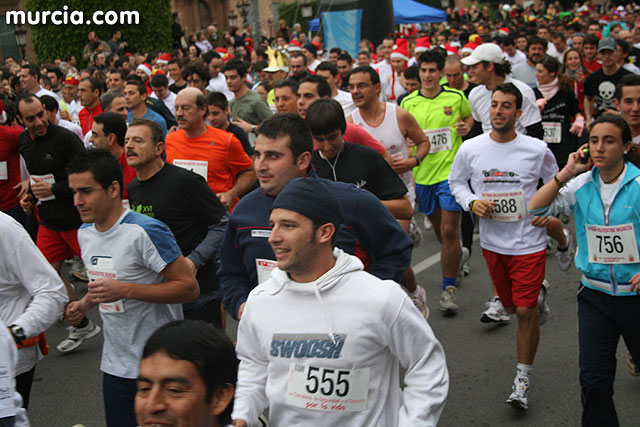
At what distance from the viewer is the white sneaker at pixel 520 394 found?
4.98 m

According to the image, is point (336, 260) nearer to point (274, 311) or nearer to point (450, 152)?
point (274, 311)

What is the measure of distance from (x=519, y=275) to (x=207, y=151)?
270cm

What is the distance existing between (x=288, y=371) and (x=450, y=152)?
535 centimetres

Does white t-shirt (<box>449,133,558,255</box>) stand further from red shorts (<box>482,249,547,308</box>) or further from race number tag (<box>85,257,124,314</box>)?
race number tag (<box>85,257,124,314</box>)

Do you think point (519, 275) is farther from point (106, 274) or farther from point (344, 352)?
point (344, 352)

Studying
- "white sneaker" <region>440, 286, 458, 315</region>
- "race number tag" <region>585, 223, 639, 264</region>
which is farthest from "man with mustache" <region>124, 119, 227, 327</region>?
"white sneaker" <region>440, 286, 458, 315</region>

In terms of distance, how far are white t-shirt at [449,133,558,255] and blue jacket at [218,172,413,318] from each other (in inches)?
70.4

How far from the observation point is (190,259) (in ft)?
15.6

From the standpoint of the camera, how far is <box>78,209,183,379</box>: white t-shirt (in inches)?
158

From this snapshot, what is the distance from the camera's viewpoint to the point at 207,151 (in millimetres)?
6473

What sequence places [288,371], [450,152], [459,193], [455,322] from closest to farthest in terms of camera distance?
[288,371] → [459,193] → [455,322] → [450,152]

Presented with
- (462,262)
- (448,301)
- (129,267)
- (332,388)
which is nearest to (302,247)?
(332,388)

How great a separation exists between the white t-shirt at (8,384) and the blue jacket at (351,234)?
3.49 ft

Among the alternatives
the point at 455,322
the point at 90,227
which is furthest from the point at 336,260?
the point at 455,322
